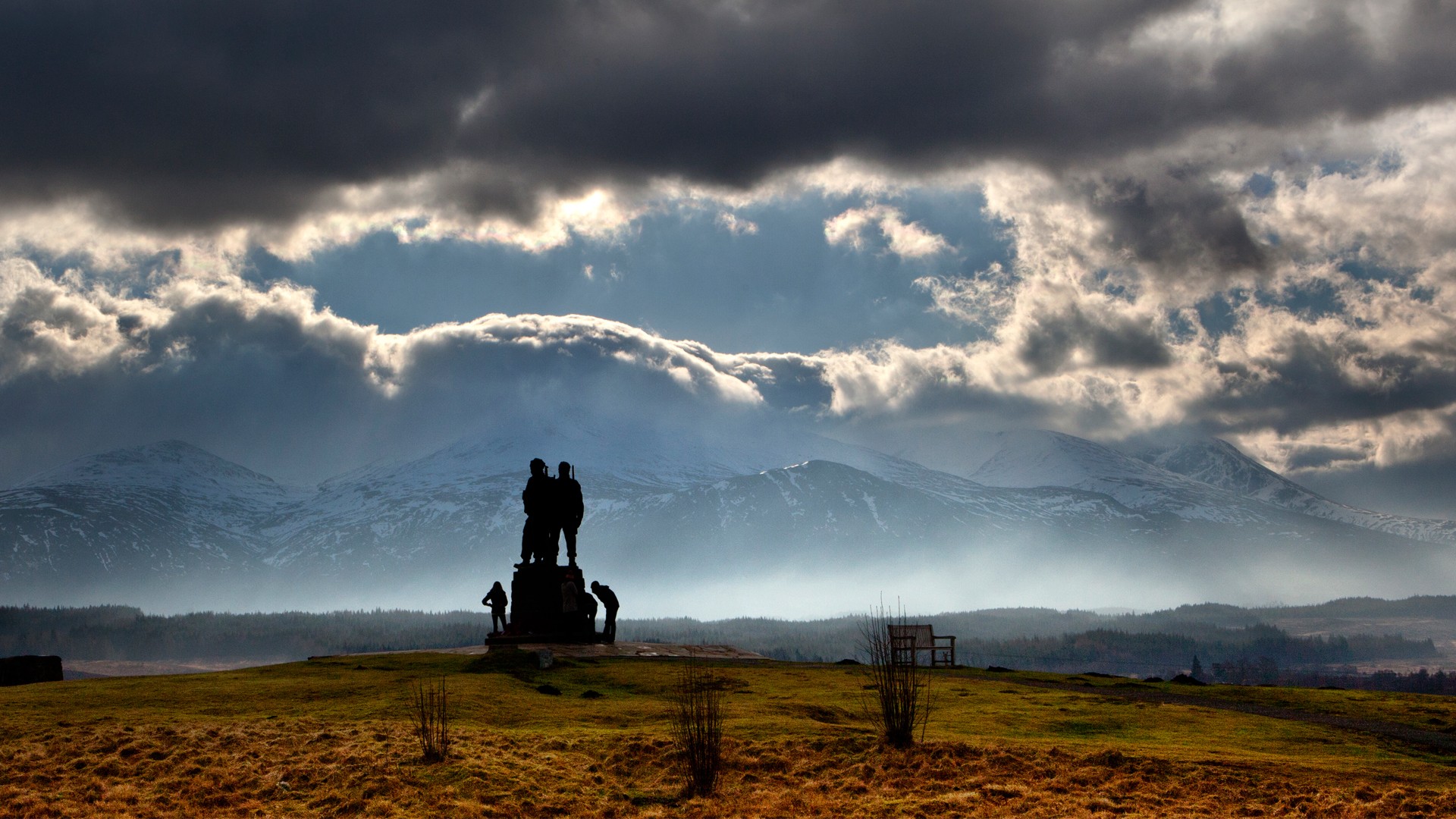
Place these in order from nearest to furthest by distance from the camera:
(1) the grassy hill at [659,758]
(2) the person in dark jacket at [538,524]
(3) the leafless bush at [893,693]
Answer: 1. (1) the grassy hill at [659,758]
2. (3) the leafless bush at [893,693]
3. (2) the person in dark jacket at [538,524]

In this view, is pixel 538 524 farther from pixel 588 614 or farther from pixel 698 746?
pixel 698 746

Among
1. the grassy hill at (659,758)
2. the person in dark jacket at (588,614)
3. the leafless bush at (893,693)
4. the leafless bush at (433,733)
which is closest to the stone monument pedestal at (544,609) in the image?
the person in dark jacket at (588,614)

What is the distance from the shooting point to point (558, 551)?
55.5m

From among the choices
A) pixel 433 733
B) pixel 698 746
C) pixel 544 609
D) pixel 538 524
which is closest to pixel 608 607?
pixel 544 609

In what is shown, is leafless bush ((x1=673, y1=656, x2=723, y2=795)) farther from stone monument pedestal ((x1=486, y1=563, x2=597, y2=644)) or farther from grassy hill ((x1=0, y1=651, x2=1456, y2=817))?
stone monument pedestal ((x1=486, y1=563, x2=597, y2=644))

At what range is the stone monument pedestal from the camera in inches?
2099

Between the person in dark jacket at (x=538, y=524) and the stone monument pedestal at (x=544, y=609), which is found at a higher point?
the person in dark jacket at (x=538, y=524)

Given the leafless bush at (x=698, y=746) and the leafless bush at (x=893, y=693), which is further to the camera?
the leafless bush at (x=893, y=693)

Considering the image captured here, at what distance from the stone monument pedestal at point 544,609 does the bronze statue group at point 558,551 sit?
5 cm

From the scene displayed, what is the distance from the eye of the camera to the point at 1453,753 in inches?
1060

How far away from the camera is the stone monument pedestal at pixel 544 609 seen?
53312mm

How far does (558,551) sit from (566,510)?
2288mm

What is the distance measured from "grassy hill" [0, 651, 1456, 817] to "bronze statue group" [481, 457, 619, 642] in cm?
1894

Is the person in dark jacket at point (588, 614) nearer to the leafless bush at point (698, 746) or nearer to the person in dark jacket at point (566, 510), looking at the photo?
the person in dark jacket at point (566, 510)
